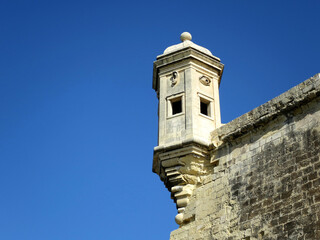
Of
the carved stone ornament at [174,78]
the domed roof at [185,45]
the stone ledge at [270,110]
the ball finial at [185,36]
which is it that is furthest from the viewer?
the ball finial at [185,36]

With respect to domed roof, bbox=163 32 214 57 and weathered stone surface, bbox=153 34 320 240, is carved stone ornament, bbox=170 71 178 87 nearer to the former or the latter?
weathered stone surface, bbox=153 34 320 240

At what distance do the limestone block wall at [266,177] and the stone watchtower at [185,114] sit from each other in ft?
0.81

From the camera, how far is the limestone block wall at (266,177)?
8.40m

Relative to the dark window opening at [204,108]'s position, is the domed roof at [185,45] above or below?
above

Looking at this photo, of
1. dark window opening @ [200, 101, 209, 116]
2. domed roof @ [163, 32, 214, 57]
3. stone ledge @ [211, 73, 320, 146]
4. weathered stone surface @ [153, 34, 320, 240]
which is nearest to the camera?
weathered stone surface @ [153, 34, 320, 240]

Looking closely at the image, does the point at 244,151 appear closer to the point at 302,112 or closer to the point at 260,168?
the point at 260,168

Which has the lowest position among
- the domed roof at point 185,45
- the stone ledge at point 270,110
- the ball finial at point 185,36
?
the stone ledge at point 270,110

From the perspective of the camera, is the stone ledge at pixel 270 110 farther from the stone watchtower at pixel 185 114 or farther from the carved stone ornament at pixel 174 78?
the carved stone ornament at pixel 174 78

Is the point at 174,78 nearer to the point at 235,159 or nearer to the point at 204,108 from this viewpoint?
the point at 204,108

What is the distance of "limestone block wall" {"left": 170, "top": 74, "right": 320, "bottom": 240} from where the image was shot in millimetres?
8398

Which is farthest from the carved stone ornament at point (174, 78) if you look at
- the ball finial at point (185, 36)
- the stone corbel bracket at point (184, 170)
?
the stone corbel bracket at point (184, 170)

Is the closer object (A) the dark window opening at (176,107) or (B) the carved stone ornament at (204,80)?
(B) the carved stone ornament at (204,80)

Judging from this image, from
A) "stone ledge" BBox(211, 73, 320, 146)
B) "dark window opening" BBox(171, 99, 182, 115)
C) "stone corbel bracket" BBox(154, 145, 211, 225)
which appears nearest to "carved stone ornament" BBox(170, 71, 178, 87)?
"dark window opening" BBox(171, 99, 182, 115)

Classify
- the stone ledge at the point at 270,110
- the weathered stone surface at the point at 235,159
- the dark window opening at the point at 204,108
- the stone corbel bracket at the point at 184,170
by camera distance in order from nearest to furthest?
1. the weathered stone surface at the point at 235,159
2. the stone ledge at the point at 270,110
3. the stone corbel bracket at the point at 184,170
4. the dark window opening at the point at 204,108
